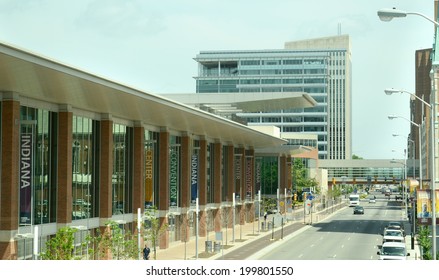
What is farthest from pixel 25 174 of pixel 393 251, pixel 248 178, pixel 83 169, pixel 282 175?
pixel 282 175

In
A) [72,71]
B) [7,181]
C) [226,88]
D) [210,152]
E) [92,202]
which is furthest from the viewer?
[226,88]

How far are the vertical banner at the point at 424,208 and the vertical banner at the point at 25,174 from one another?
888 inches

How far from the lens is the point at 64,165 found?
4541cm

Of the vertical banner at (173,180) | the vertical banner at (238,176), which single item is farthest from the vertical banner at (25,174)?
the vertical banner at (238,176)

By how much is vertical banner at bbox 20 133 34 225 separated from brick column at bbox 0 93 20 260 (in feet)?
3.52

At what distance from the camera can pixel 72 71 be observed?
35.8 metres

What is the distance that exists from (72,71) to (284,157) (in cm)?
9684

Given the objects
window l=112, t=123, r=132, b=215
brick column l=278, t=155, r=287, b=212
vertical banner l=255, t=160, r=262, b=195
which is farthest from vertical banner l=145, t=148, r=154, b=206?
brick column l=278, t=155, r=287, b=212

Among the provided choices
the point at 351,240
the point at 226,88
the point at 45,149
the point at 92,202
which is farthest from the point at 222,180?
the point at 226,88

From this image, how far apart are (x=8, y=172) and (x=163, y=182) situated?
28431mm

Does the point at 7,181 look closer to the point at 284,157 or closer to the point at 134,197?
the point at 134,197

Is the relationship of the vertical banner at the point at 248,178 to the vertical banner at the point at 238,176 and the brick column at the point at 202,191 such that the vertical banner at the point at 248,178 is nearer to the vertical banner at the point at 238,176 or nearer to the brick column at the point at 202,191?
the vertical banner at the point at 238,176

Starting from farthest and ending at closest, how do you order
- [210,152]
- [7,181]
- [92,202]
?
[210,152] → [92,202] → [7,181]

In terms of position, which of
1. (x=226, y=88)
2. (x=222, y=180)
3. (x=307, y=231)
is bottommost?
(x=307, y=231)
